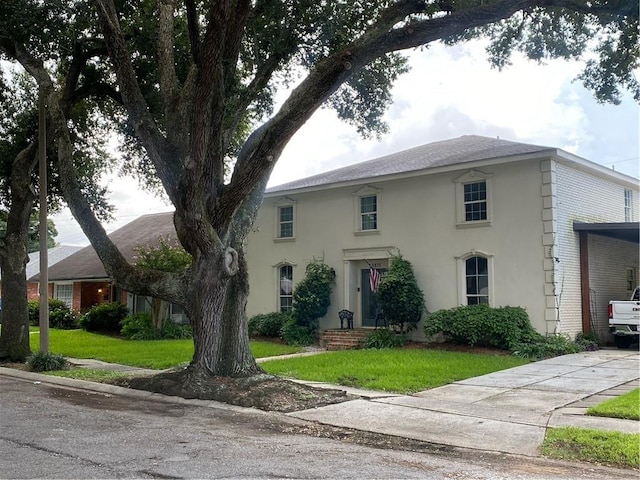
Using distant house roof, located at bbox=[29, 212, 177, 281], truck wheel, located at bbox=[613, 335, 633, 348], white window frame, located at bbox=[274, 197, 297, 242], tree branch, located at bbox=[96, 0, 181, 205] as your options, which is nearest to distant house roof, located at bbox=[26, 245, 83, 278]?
distant house roof, located at bbox=[29, 212, 177, 281]

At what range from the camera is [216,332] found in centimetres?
1134

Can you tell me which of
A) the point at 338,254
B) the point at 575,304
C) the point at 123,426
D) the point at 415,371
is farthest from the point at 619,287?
the point at 123,426

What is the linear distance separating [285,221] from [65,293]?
1724 centimetres

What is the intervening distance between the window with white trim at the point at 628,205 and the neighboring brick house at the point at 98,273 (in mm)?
19083

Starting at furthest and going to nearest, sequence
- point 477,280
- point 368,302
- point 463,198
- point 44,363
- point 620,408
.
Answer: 1. point 368,302
2. point 463,198
3. point 477,280
4. point 44,363
5. point 620,408

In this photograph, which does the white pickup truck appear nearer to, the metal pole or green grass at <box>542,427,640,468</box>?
green grass at <box>542,427,640,468</box>

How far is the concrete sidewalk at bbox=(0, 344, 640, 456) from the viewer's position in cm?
788

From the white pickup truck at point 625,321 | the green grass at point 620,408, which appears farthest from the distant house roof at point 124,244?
the green grass at point 620,408

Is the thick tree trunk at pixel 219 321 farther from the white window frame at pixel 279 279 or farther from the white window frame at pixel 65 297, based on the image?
the white window frame at pixel 65 297

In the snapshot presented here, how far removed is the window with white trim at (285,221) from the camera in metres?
23.2

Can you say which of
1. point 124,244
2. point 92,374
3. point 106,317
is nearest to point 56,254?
point 124,244

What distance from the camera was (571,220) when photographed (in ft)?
58.8

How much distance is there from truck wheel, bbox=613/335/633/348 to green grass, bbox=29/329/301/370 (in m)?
9.22

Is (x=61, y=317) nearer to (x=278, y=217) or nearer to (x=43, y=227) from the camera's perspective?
(x=278, y=217)
